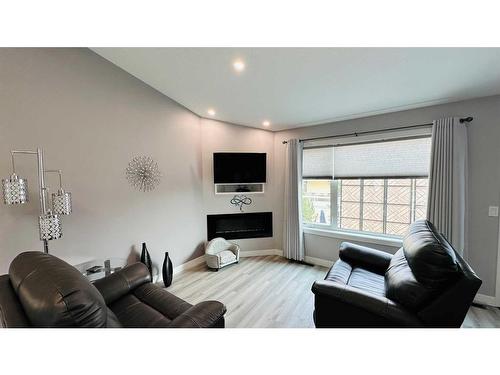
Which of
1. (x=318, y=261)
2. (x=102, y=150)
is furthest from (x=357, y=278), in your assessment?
(x=102, y=150)

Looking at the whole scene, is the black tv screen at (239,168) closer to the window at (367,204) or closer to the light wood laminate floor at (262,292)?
the window at (367,204)

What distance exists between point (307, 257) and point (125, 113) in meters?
3.51

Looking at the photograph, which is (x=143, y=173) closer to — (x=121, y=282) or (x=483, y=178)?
(x=121, y=282)

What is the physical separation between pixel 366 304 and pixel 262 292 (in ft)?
4.72

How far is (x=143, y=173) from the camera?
8.76 feet

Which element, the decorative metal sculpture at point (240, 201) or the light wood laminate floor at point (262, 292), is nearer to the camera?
the light wood laminate floor at point (262, 292)

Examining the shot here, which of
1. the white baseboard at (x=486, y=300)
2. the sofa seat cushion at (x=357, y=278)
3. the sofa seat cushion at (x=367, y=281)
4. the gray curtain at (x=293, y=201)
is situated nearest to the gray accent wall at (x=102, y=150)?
the gray curtain at (x=293, y=201)

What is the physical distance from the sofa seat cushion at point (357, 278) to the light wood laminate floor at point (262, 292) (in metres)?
0.56

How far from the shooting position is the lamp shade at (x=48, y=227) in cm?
156

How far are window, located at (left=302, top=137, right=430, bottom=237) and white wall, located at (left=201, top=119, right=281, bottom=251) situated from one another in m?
0.67

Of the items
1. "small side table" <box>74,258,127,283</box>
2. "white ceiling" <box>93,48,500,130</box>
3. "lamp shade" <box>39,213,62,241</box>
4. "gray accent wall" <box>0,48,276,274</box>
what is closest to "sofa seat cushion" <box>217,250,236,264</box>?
"gray accent wall" <box>0,48,276,274</box>

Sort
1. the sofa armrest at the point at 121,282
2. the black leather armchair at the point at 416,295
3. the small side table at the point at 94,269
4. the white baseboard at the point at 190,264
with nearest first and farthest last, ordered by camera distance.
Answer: the black leather armchair at the point at 416,295 < the sofa armrest at the point at 121,282 < the small side table at the point at 94,269 < the white baseboard at the point at 190,264
